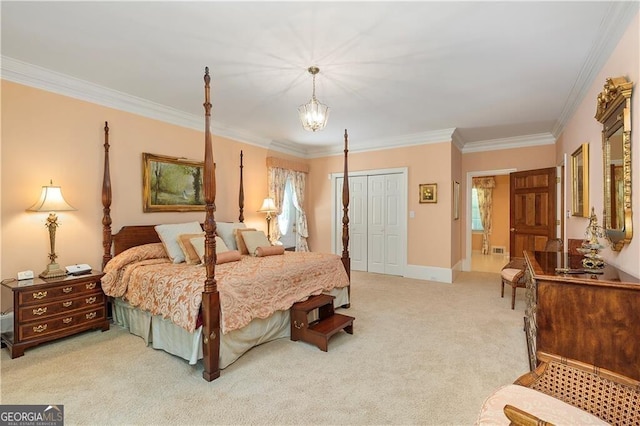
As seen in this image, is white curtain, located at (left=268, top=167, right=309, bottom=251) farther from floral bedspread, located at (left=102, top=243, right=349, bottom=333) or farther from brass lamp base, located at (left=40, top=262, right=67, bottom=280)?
brass lamp base, located at (left=40, top=262, right=67, bottom=280)

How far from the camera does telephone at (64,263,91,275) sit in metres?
3.09

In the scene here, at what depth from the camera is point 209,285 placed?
2336 mm

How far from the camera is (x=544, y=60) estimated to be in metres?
2.81

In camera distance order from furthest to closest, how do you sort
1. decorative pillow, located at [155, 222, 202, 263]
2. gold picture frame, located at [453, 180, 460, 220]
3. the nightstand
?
1. gold picture frame, located at [453, 180, 460, 220]
2. decorative pillow, located at [155, 222, 202, 263]
3. the nightstand

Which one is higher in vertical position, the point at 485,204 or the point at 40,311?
the point at 485,204

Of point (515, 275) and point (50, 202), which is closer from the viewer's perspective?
point (50, 202)

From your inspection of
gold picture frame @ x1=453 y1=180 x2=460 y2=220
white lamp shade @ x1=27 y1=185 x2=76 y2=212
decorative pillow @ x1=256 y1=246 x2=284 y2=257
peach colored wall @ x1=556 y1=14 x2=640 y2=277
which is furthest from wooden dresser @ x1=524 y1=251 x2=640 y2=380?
white lamp shade @ x1=27 y1=185 x2=76 y2=212

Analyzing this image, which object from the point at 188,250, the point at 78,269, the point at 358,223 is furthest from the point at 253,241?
the point at 358,223

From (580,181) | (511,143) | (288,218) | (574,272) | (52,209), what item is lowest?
(574,272)

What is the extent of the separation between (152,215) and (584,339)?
443 centimetres

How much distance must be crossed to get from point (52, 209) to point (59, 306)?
3.01 ft

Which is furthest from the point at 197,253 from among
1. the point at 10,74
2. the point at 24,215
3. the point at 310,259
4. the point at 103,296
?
the point at 10,74

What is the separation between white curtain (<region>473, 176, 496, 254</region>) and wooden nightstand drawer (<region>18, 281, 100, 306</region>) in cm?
878

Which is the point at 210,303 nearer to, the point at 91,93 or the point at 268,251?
the point at 268,251
